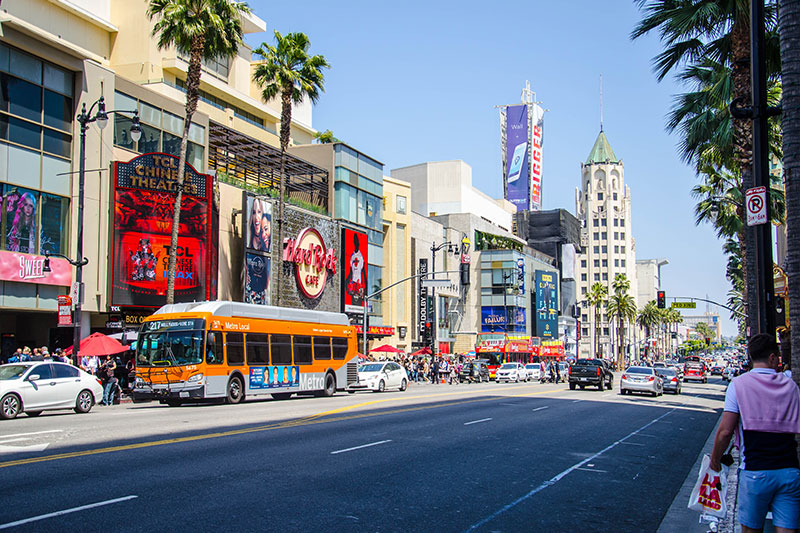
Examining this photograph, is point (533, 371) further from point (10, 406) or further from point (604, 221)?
point (604, 221)

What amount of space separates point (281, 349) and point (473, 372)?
97.8 feet

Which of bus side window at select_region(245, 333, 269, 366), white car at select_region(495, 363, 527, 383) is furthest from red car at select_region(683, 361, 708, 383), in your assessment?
bus side window at select_region(245, 333, 269, 366)

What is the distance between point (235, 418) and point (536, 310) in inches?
3583

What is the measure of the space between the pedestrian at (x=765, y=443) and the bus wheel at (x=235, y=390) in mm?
21956

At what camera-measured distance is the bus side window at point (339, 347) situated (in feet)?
108

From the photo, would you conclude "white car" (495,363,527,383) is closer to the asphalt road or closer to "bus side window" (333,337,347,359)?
"bus side window" (333,337,347,359)

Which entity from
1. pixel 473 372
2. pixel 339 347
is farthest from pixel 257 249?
pixel 473 372

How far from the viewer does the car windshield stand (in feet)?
65.3

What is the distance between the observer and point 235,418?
19.3m

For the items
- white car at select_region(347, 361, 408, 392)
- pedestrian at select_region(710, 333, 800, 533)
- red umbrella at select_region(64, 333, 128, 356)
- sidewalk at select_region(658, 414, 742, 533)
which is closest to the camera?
pedestrian at select_region(710, 333, 800, 533)

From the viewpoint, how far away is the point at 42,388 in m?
20.5

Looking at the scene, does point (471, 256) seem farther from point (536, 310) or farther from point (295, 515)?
point (295, 515)

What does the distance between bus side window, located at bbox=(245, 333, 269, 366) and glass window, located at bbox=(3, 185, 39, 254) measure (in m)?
10.3

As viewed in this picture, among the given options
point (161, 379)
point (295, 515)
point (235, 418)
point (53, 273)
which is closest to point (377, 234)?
point (53, 273)
